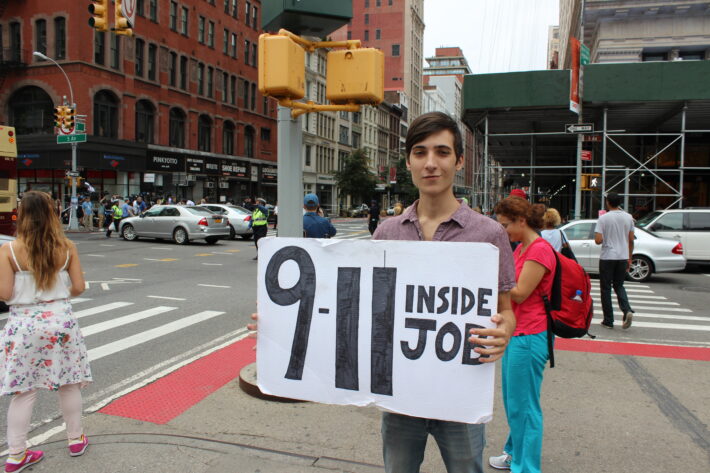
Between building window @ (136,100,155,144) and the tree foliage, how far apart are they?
81.8 feet

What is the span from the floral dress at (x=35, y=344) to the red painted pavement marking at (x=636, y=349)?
17.6 feet

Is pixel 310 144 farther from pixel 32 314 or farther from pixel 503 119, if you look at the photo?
pixel 32 314

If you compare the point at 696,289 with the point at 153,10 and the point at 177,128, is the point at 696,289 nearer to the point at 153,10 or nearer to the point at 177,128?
the point at 177,128

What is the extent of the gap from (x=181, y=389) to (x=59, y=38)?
37626 millimetres

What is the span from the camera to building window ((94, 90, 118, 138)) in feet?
121

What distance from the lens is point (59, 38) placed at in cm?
3612

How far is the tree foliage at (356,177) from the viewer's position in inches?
2446

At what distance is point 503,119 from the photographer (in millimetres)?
23797

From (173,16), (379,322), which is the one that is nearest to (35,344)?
(379,322)

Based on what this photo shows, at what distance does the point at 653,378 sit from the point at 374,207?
63.7 ft

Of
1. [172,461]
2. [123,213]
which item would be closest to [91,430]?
[172,461]

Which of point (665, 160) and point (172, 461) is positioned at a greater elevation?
point (665, 160)

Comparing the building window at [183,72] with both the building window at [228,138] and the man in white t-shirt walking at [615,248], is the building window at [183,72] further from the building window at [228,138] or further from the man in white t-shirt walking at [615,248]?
the man in white t-shirt walking at [615,248]

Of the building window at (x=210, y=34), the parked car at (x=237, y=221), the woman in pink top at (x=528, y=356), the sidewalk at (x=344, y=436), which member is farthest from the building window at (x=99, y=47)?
the woman in pink top at (x=528, y=356)
